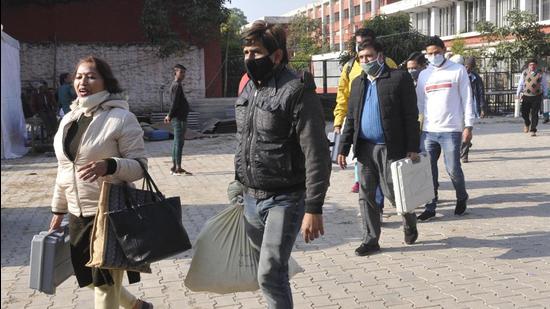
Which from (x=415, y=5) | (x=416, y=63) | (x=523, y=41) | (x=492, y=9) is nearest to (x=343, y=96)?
(x=416, y=63)

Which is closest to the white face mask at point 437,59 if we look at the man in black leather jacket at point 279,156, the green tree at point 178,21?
the man in black leather jacket at point 279,156

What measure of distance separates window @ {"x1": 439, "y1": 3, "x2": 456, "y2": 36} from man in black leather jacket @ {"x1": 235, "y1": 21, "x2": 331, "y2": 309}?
48735 millimetres

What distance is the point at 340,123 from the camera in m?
7.16

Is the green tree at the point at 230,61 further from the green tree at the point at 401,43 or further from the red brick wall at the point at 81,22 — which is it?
the green tree at the point at 401,43

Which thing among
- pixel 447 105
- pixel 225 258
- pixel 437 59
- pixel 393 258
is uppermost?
pixel 437 59

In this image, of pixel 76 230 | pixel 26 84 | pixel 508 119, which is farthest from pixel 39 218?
pixel 508 119

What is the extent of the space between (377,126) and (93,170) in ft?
9.89

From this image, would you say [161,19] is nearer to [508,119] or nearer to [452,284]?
[508,119]

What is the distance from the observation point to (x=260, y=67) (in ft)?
11.1

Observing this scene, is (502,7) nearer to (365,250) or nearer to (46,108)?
(46,108)

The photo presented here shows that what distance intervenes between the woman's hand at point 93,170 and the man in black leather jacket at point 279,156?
0.75 metres

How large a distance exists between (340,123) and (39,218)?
13.3 ft

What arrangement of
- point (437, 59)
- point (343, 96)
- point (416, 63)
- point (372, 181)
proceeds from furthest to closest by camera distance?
point (416, 63) → point (343, 96) → point (437, 59) → point (372, 181)

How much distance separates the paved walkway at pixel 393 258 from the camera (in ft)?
15.5
